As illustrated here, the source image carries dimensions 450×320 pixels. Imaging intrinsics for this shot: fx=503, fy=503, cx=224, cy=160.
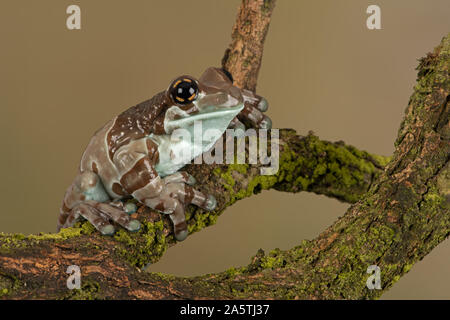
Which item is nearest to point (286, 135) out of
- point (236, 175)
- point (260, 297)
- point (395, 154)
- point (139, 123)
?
point (236, 175)

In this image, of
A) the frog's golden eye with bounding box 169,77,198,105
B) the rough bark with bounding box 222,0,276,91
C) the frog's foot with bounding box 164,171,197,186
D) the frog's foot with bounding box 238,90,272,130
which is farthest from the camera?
the rough bark with bounding box 222,0,276,91

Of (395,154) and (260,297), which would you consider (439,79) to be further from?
(260,297)

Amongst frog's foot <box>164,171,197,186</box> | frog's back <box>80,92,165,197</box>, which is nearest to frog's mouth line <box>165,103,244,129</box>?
frog's back <box>80,92,165,197</box>

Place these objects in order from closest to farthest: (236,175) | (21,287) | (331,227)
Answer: (21,287)
(331,227)
(236,175)

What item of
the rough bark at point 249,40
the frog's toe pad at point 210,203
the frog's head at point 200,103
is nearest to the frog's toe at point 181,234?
the frog's toe pad at point 210,203

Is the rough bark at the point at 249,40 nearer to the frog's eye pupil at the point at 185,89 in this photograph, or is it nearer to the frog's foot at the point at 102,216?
the frog's eye pupil at the point at 185,89

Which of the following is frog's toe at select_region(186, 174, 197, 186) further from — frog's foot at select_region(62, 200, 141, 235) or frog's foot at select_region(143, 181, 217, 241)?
frog's foot at select_region(62, 200, 141, 235)
